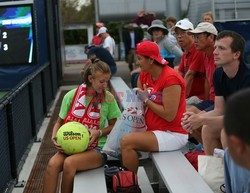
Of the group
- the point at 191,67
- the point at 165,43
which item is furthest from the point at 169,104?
the point at 165,43

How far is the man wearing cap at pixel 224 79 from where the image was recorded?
3.90m

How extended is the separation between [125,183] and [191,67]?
2714 millimetres

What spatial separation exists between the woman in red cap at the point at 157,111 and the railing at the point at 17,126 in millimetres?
1419

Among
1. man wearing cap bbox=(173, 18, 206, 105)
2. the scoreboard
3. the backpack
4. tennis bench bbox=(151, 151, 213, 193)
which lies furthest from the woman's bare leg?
the scoreboard

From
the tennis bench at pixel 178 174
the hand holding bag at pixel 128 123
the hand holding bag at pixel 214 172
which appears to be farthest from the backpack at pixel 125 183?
the hand holding bag at pixel 214 172

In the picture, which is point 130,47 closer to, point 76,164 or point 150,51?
point 150,51

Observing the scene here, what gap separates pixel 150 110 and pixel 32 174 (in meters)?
2.16

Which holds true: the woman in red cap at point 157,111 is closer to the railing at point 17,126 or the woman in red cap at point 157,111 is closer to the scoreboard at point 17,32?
the railing at point 17,126

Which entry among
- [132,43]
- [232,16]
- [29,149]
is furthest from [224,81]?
[132,43]

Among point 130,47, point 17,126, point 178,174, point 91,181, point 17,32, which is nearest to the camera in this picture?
point 178,174

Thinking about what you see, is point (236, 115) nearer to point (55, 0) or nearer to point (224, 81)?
point (224, 81)

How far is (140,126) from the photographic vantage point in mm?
4566

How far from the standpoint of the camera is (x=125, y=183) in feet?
13.2

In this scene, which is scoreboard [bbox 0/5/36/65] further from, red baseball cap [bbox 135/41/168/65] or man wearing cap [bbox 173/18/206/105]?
red baseball cap [bbox 135/41/168/65]
